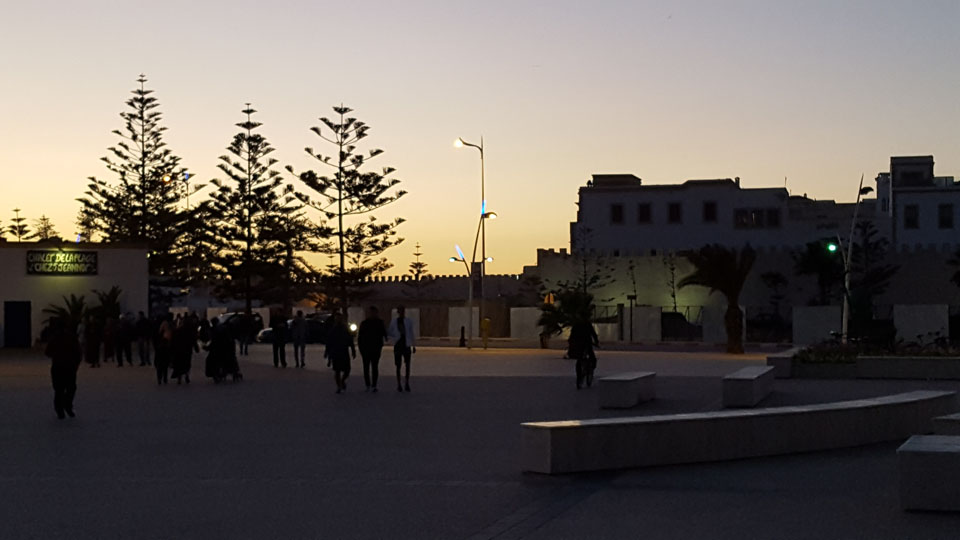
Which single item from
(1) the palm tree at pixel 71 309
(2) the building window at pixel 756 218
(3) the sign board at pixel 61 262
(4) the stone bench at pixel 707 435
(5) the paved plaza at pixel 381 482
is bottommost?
(5) the paved plaza at pixel 381 482

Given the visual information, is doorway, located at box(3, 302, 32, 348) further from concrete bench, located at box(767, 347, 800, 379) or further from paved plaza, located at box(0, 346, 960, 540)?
concrete bench, located at box(767, 347, 800, 379)

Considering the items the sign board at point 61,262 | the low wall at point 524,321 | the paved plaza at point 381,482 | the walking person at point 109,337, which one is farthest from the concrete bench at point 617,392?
the low wall at point 524,321

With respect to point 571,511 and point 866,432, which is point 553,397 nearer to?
point 866,432

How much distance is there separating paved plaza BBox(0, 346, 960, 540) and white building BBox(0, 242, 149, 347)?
2651 cm

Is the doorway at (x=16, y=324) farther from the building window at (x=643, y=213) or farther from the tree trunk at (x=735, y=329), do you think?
the building window at (x=643, y=213)

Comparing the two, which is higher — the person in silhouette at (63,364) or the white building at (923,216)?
the white building at (923,216)

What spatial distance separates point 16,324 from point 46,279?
187cm

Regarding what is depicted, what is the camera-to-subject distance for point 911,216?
71.7m

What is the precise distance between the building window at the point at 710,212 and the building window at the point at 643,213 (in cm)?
307

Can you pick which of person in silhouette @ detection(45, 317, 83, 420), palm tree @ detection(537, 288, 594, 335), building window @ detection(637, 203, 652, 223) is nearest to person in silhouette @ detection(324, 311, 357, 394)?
person in silhouette @ detection(45, 317, 83, 420)

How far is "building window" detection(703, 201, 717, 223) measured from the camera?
236 ft

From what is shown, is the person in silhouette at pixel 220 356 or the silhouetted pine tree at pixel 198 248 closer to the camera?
the person in silhouette at pixel 220 356

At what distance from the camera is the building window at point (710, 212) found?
71938 mm

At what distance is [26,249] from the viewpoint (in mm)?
45250
